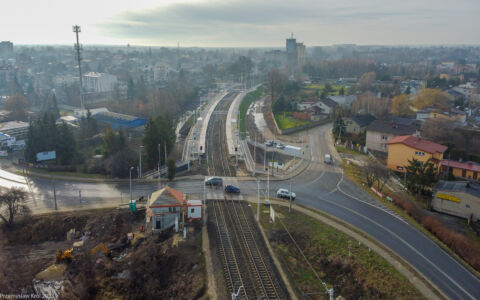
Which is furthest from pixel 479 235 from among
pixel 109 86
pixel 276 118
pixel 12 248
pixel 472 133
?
pixel 109 86

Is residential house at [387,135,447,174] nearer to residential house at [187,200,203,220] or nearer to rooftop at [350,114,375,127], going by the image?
rooftop at [350,114,375,127]

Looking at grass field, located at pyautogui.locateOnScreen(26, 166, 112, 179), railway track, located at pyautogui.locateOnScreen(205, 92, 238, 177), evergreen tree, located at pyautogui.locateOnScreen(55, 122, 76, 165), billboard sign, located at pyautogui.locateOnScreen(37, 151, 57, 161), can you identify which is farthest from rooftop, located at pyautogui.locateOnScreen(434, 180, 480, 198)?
billboard sign, located at pyautogui.locateOnScreen(37, 151, 57, 161)

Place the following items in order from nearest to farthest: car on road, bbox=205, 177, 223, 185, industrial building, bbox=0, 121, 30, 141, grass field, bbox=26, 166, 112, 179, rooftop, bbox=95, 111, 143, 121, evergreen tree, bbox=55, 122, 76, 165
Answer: car on road, bbox=205, 177, 223, 185 < grass field, bbox=26, 166, 112, 179 < evergreen tree, bbox=55, 122, 76, 165 < industrial building, bbox=0, 121, 30, 141 < rooftop, bbox=95, 111, 143, 121

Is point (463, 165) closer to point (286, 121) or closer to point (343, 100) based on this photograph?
point (286, 121)

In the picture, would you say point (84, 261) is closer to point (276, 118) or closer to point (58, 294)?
point (58, 294)

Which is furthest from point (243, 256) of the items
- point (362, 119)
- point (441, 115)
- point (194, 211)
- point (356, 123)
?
point (441, 115)

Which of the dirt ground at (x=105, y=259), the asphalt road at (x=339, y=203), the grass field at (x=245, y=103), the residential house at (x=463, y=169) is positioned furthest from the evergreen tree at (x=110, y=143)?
the residential house at (x=463, y=169)
